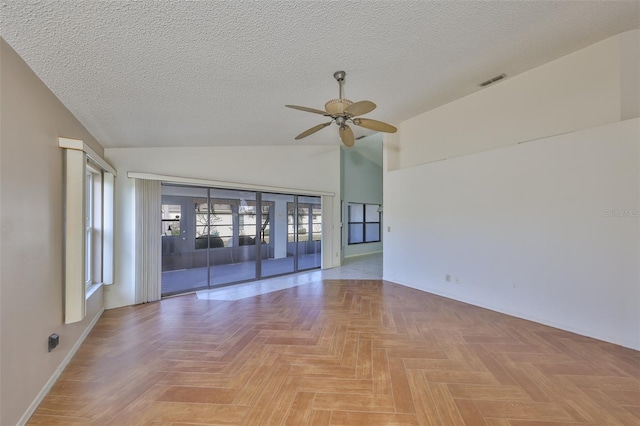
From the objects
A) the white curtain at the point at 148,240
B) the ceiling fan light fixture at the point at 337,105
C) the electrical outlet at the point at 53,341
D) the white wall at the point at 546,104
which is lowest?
the electrical outlet at the point at 53,341

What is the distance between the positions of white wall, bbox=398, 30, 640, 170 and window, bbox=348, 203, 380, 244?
174 inches

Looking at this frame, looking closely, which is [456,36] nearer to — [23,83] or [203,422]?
[23,83]

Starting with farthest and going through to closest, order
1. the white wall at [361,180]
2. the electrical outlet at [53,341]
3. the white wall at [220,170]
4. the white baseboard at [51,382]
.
Answer: the white wall at [361,180] < the white wall at [220,170] < the electrical outlet at [53,341] < the white baseboard at [51,382]

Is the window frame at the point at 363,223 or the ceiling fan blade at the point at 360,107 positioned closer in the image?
the ceiling fan blade at the point at 360,107

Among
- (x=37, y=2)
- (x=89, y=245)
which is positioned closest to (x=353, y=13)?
(x=37, y=2)

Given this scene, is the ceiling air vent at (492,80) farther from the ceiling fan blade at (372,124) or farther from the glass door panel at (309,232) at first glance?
the glass door panel at (309,232)

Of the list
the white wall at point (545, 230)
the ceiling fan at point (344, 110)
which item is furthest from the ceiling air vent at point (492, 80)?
the ceiling fan at point (344, 110)

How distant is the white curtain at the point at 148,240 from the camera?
13.0ft

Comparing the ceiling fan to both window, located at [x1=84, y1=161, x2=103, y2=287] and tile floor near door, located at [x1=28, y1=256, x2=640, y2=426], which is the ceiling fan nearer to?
tile floor near door, located at [x1=28, y1=256, x2=640, y2=426]

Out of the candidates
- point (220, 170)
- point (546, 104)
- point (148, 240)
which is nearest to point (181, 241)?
point (148, 240)

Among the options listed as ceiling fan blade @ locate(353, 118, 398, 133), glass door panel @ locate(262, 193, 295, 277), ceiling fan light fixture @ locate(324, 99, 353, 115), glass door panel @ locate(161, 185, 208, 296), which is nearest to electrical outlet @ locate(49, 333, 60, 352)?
glass door panel @ locate(161, 185, 208, 296)

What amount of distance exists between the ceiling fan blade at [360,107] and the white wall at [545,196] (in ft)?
7.51

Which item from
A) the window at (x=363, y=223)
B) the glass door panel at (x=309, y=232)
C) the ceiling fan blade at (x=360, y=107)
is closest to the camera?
the ceiling fan blade at (x=360, y=107)

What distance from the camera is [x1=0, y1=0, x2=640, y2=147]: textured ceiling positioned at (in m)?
1.77
